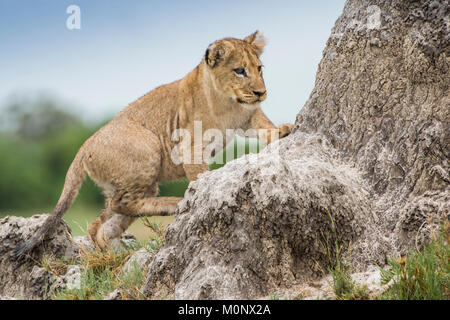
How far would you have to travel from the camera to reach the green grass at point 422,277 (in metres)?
4.23

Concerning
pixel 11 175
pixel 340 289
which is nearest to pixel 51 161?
pixel 11 175

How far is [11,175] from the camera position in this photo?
20625 millimetres

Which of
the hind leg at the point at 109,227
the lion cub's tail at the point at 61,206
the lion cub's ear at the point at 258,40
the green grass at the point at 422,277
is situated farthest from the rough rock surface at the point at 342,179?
the hind leg at the point at 109,227

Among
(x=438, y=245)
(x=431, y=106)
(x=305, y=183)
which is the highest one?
(x=431, y=106)

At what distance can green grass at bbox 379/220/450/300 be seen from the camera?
13.9 ft

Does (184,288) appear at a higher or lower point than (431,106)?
lower

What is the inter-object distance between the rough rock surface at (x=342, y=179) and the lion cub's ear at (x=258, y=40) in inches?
68.8

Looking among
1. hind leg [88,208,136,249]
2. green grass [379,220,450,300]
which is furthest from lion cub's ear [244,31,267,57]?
green grass [379,220,450,300]

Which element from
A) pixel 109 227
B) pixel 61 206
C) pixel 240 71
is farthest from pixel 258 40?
pixel 61 206

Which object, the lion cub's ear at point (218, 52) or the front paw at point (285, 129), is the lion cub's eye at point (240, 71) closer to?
the lion cub's ear at point (218, 52)

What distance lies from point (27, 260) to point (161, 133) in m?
2.33

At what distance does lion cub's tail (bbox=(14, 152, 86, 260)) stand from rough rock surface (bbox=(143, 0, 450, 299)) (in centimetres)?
227

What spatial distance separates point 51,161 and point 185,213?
1691 centimetres
